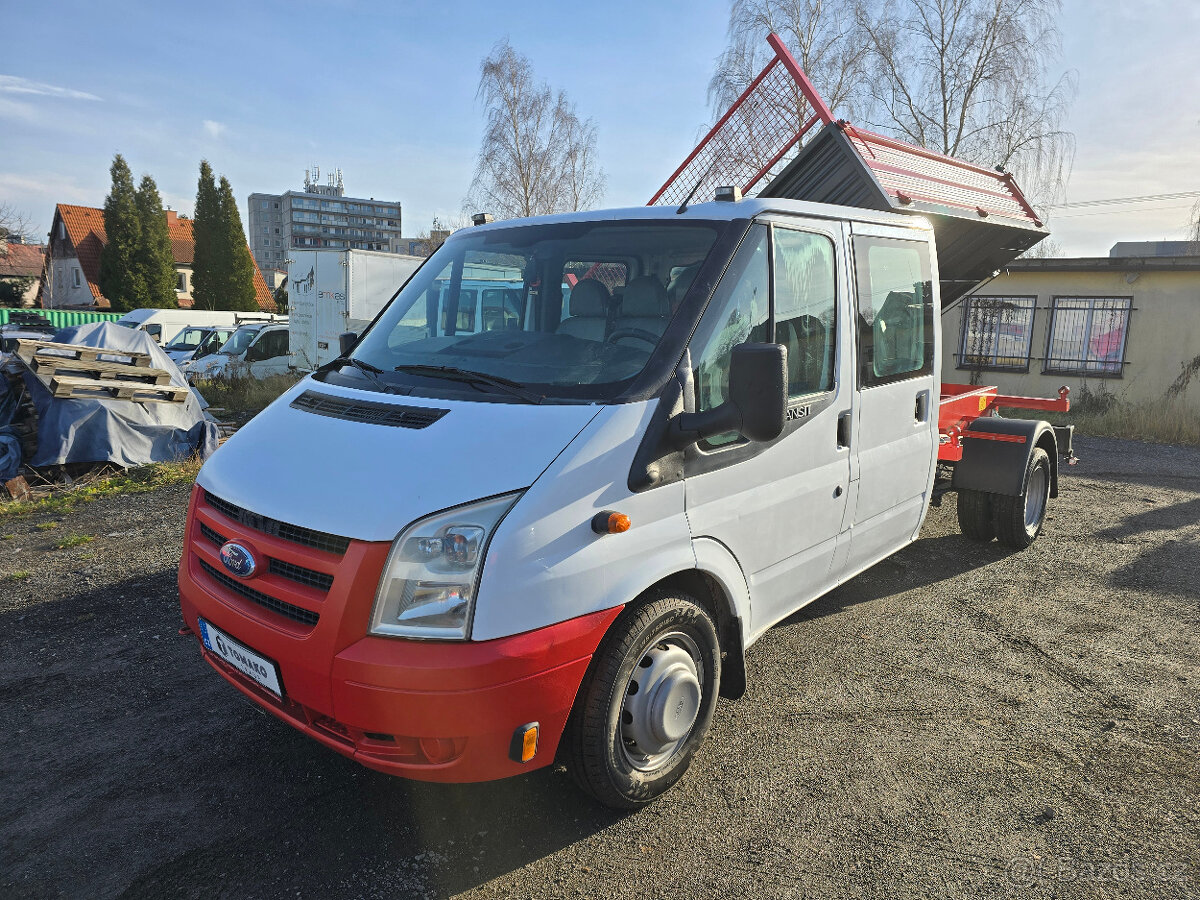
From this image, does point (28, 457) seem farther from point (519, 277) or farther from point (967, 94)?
point (967, 94)

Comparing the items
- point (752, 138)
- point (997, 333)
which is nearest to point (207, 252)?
point (997, 333)

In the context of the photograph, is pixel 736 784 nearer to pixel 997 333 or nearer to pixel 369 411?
pixel 369 411

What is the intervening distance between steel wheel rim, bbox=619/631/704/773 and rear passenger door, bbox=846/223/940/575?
149 cm

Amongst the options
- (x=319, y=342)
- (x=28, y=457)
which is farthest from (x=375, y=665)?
(x=319, y=342)

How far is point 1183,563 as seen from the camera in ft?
20.1

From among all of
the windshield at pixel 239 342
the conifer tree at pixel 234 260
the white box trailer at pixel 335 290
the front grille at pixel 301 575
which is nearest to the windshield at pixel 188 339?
the windshield at pixel 239 342

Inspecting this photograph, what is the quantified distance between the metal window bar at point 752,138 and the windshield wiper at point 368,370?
310 centimetres

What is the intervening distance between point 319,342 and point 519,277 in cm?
1296

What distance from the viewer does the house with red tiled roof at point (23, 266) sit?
5003 centimetres

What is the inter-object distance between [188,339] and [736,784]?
20179 millimetres

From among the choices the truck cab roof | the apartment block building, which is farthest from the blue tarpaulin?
the apartment block building

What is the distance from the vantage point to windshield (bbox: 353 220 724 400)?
9.90 feet

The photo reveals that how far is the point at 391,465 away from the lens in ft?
8.32

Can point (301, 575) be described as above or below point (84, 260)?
below
